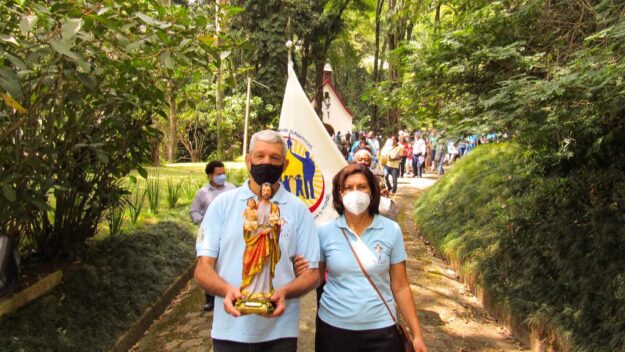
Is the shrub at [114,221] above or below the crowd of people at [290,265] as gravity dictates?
below

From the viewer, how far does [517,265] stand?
5.89 metres

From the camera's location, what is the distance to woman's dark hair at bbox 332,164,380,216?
9.09 ft

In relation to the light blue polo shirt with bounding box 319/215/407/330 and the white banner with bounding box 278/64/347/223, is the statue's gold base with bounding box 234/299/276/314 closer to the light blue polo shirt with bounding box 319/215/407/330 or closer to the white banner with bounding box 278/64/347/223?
the light blue polo shirt with bounding box 319/215/407/330

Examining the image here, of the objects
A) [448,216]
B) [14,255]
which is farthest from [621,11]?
[448,216]

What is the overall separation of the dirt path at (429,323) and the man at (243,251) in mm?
2708

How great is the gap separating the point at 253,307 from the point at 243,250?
0.28m

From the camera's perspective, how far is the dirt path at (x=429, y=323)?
5.02 meters

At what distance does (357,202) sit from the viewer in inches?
105

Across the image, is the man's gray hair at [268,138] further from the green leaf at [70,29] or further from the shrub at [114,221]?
the shrub at [114,221]

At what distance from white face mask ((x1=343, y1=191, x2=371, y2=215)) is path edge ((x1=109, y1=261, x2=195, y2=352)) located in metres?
2.92

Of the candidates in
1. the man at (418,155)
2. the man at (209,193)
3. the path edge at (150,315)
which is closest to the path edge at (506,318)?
the man at (209,193)

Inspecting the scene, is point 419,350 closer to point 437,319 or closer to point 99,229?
point 437,319

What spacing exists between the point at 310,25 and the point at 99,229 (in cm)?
1843

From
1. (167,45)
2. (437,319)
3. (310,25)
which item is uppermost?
(310,25)
